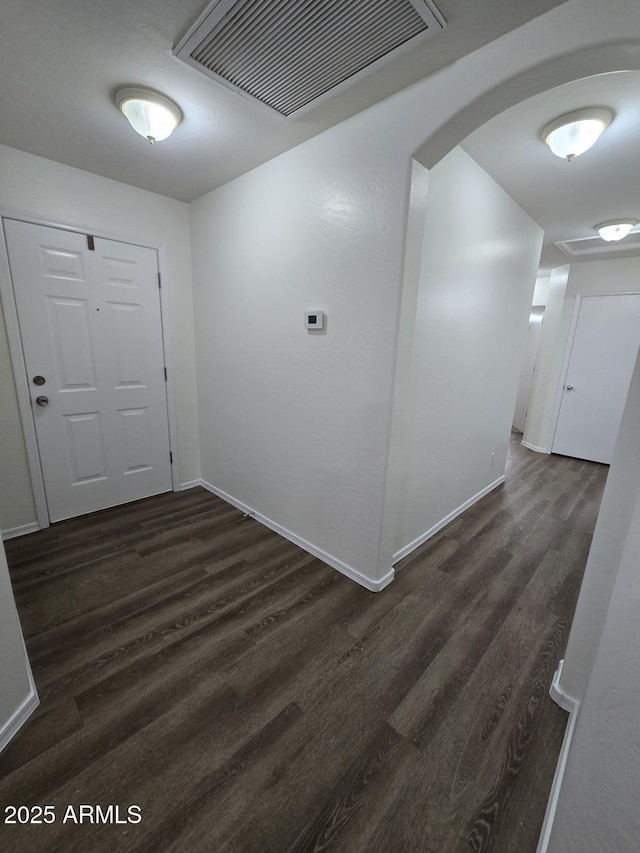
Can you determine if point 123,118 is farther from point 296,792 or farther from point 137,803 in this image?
point 296,792

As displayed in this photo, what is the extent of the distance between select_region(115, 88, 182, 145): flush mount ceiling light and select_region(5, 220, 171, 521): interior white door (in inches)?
44.2

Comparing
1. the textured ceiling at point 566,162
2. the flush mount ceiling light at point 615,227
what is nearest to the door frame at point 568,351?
the flush mount ceiling light at point 615,227

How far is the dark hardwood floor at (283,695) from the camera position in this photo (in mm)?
1027

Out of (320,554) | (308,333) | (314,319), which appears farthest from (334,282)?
(320,554)

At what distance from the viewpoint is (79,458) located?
8.76 ft

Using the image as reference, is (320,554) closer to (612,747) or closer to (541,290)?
(612,747)

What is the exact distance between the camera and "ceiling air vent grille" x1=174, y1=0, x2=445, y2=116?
44.6 inches

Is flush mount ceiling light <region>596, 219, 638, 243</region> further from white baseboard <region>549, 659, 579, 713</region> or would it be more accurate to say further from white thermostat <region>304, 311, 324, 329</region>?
white baseboard <region>549, 659, 579, 713</region>

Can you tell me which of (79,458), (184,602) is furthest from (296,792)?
(79,458)

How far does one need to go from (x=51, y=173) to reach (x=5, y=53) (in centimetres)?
101

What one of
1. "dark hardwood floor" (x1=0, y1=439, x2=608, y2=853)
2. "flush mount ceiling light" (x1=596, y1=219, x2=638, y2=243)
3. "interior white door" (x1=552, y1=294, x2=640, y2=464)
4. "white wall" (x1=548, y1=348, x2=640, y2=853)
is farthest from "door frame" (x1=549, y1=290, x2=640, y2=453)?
"white wall" (x1=548, y1=348, x2=640, y2=853)

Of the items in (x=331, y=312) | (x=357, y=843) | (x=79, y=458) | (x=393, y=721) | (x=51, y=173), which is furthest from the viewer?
(x=79, y=458)

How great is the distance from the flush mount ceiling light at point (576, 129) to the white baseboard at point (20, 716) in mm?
3456

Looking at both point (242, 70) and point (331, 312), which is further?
point (331, 312)
